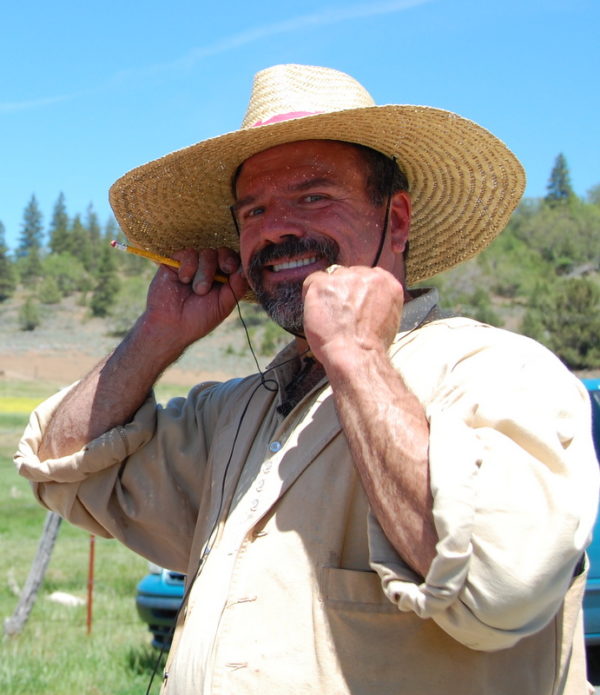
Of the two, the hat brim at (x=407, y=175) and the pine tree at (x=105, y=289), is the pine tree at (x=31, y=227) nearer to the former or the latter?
the pine tree at (x=105, y=289)

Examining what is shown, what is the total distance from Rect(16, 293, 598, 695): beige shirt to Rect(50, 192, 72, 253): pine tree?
118m

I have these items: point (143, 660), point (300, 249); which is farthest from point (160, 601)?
point (300, 249)

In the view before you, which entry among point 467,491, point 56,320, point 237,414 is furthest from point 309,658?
point 56,320

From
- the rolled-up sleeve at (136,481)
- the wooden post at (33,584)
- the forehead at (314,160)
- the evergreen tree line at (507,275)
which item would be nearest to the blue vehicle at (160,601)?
the wooden post at (33,584)

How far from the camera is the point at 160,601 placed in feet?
18.2

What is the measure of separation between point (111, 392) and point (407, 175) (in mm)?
1021

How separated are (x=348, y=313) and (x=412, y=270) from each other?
112cm

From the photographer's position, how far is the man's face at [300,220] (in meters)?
2.34

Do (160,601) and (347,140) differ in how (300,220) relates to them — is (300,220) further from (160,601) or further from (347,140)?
(160,601)

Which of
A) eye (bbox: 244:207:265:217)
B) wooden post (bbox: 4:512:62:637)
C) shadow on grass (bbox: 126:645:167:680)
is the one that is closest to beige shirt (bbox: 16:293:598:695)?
eye (bbox: 244:207:265:217)

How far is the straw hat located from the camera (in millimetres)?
2400

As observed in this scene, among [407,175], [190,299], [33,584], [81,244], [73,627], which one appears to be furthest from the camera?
[81,244]

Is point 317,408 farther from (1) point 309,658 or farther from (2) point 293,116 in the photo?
(2) point 293,116

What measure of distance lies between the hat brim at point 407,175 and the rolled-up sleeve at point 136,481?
26.4 inches
